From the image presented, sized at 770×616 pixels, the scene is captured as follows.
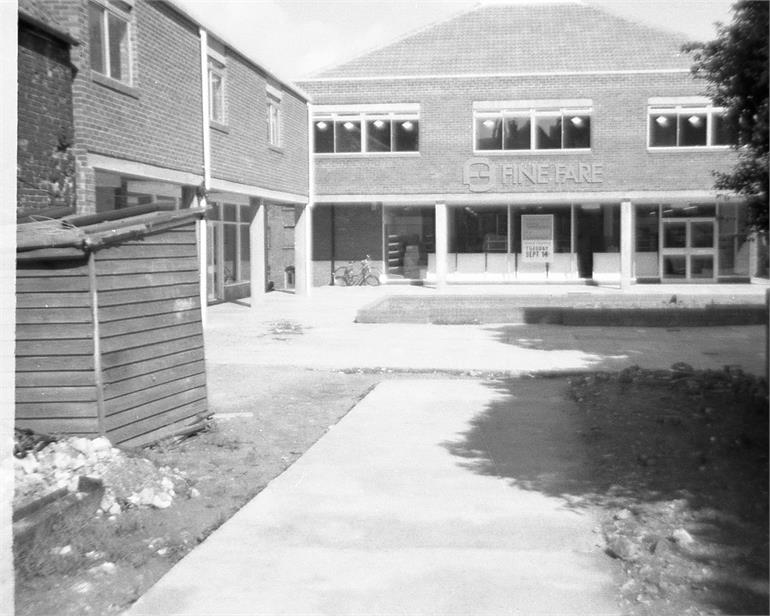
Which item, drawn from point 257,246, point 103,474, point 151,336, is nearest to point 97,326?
point 151,336

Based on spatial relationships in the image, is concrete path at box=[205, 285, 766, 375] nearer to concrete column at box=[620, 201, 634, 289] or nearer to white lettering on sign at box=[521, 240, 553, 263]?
concrete column at box=[620, 201, 634, 289]

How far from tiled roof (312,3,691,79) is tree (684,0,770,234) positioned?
22507 millimetres

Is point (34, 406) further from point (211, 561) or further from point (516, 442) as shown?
point (516, 442)

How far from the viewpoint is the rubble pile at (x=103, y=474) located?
613 cm

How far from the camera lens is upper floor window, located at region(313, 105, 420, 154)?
31.6 m

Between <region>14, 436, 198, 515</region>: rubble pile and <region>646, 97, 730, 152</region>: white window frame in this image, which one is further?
<region>646, 97, 730, 152</region>: white window frame

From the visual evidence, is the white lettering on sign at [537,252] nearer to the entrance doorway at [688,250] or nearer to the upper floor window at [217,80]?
the entrance doorway at [688,250]

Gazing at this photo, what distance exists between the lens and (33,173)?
1169cm

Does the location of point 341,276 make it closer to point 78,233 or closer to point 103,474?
point 78,233

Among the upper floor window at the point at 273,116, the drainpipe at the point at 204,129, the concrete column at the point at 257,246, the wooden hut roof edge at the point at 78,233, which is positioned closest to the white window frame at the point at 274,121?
the upper floor window at the point at 273,116

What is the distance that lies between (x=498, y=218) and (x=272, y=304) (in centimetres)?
1100

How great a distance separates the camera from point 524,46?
1316 inches

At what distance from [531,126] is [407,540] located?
26863mm

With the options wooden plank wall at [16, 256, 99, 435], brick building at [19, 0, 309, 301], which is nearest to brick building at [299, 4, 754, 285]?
brick building at [19, 0, 309, 301]
